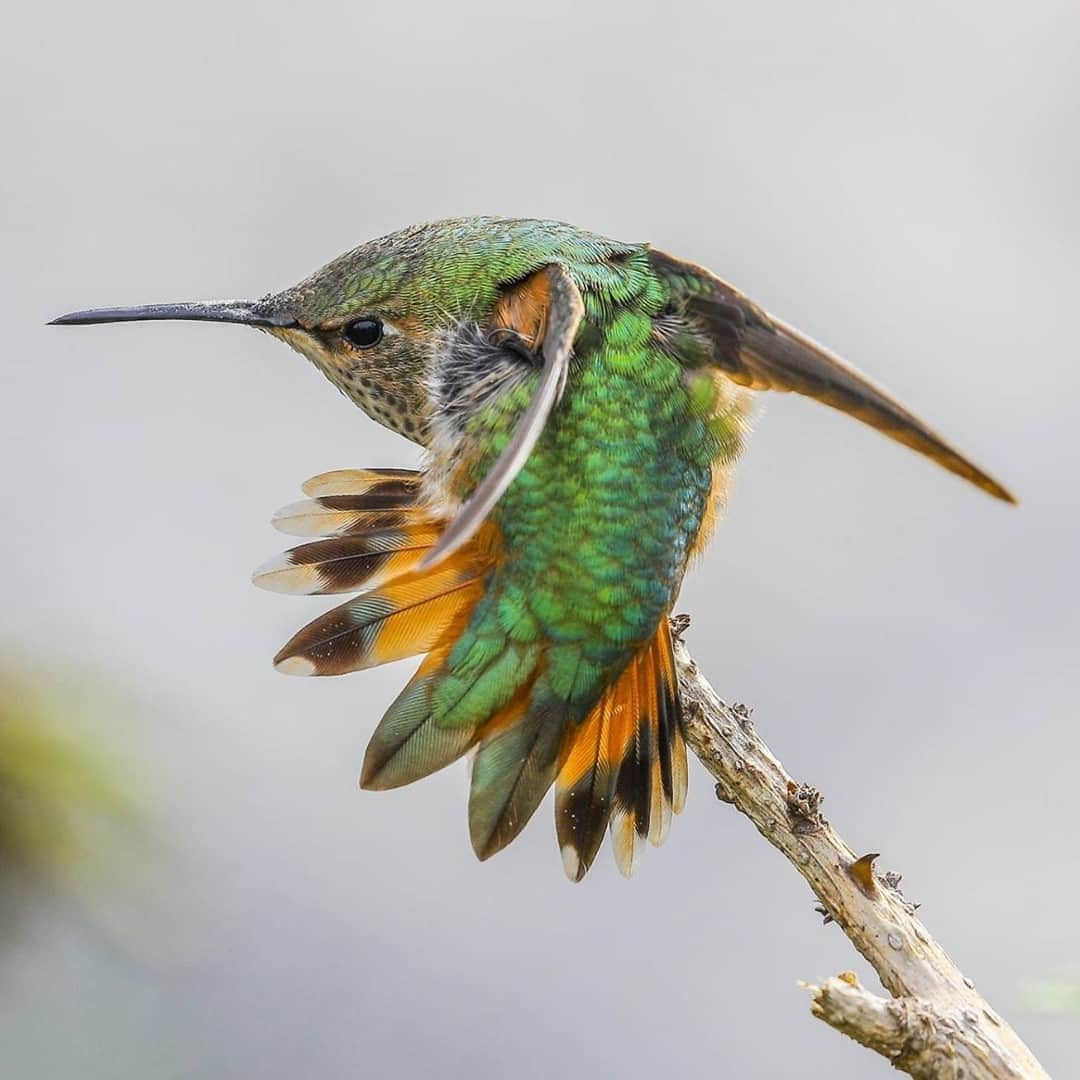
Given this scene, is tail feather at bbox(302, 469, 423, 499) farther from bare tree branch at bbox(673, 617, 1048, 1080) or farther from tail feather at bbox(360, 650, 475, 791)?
bare tree branch at bbox(673, 617, 1048, 1080)

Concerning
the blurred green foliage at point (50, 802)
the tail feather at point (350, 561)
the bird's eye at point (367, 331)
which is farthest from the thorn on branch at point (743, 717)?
the blurred green foliage at point (50, 802)

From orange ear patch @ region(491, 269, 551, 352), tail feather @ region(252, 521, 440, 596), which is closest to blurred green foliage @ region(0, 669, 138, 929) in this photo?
tail feather @ region(252, 521, 440, 596)

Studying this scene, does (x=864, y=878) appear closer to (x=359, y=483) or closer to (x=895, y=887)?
(x=895, y=887)

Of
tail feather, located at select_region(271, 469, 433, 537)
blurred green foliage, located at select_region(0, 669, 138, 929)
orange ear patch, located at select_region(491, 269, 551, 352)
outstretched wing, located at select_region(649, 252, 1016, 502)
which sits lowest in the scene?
blurred green foliage, located at select_region(0, 669, 138, 929)

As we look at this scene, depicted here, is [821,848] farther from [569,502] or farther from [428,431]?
[428,431]

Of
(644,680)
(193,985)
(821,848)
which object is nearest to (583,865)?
(644,680)

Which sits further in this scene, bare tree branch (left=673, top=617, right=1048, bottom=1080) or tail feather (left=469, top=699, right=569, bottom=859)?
tail feather (left=469, top=699, right=569, bottom=859)

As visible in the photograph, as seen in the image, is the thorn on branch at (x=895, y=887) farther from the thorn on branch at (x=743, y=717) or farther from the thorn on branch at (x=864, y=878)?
the thorn on branch at (x=743, y=717)
